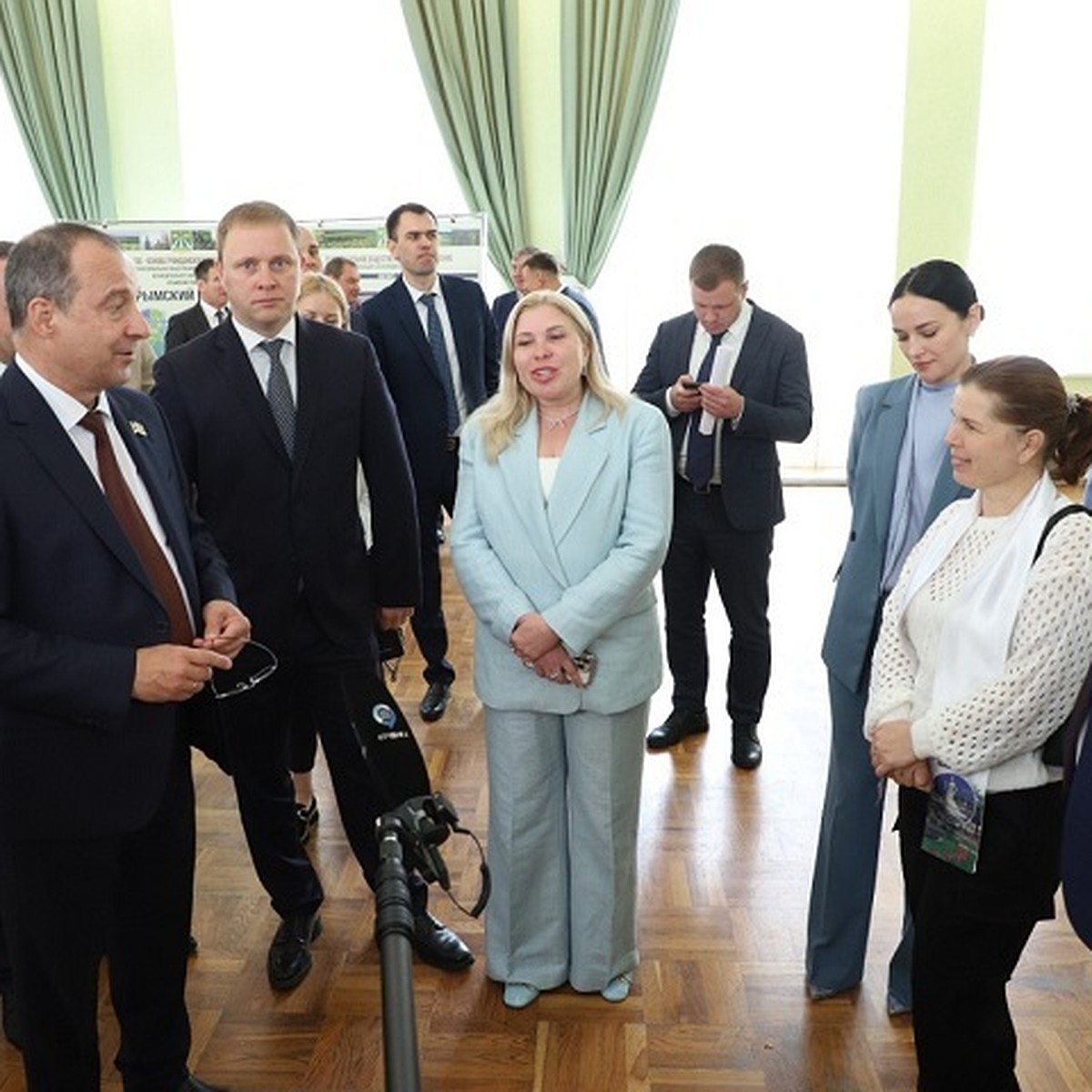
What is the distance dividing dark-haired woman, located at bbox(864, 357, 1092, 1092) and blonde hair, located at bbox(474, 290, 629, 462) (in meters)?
0.86

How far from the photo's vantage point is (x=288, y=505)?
2.63 metres

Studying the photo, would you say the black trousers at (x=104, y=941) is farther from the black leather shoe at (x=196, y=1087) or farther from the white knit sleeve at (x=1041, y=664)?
the white knit sleeve at (x=1041, y=664)

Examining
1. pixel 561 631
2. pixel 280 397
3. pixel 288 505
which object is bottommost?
pixel 561 631

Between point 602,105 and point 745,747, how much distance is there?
612 cm

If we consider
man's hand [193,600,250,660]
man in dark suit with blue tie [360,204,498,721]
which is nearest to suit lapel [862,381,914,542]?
man's hand [193,600,250,660]

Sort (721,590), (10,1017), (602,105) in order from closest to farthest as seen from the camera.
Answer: (10,1017)
(721,590)
(602,105)

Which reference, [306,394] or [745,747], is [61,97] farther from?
[745,747]

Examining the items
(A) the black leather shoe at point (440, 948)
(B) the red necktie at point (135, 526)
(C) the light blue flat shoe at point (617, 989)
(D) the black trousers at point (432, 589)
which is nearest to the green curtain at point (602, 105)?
(D) the black trousers at point (432, 589)

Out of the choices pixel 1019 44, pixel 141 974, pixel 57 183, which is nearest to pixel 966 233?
pixel 1019 44

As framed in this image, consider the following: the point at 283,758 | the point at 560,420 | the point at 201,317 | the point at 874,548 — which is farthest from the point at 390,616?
the point at 201,317

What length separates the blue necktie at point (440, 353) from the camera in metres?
4.61

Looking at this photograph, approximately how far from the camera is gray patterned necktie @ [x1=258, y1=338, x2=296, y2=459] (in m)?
2.63

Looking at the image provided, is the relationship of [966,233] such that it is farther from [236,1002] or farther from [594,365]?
[236,1002]

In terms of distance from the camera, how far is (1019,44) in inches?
338
